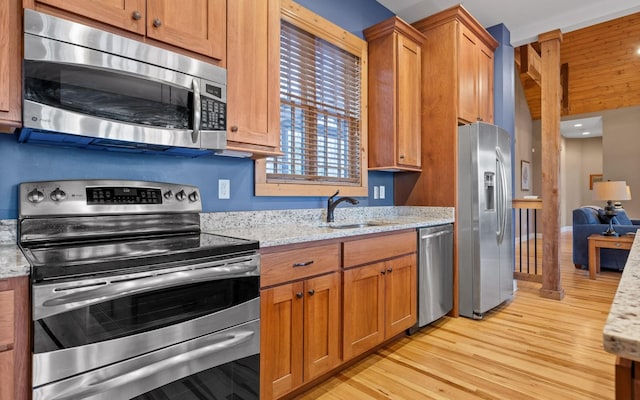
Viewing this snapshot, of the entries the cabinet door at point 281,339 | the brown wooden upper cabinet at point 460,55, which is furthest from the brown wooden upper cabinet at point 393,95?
the cabinet door at point 281,339

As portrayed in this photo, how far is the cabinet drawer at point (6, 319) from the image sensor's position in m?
1.04

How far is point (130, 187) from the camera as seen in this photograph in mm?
1778

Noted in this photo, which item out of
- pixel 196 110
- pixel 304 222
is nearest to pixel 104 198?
pixel 196 110

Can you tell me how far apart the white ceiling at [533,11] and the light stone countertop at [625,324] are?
11.2 feet

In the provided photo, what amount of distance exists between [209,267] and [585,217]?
587cm

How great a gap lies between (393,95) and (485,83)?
1306 millimetres

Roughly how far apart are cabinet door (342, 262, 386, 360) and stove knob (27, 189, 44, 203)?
1.54 m

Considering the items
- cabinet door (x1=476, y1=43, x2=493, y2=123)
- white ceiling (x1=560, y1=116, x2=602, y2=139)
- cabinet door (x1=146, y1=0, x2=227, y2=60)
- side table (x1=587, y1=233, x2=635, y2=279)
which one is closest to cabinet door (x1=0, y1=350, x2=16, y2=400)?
cabinet door (x1=146, y1=0, x2=227, y2=60)

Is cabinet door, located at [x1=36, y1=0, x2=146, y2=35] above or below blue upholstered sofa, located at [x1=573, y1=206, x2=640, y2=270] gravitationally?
above

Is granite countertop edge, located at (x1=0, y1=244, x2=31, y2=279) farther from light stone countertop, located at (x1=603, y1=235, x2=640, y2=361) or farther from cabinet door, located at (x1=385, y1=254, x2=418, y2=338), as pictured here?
cabinet door, located at (x1=385, y1=254, x2=418, y2=338)

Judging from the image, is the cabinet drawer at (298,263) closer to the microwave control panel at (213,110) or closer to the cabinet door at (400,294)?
the cabinet door at (400,294)

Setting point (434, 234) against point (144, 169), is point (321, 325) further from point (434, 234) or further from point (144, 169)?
point (434, 234)

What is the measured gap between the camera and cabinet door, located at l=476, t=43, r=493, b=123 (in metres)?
3.65

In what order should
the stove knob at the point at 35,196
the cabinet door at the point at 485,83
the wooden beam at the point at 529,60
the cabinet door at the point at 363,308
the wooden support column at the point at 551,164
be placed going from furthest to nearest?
1. the wooden beam at the point at 529,60
2. the wooden support column at the point at 551,164
3. the cabinet door at the point at 485,83
4. the cabinet door at the point at 363,308
5. the stove knob at the point at 35,196
